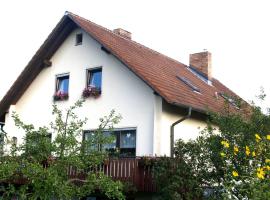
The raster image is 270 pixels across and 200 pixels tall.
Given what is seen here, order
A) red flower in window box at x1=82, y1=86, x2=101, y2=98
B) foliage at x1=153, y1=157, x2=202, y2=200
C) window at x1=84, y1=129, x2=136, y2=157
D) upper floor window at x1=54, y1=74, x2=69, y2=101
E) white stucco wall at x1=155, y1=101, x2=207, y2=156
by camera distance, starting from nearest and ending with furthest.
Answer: foliage at x1=153, y1=157, x2=202, y2=200 < white stucco wall at x1=155, y1=101, x2=207, y2=156 < window at x1=84, y1=129, x2=136, y2=157 < red flower in window box at x1=82, y1=86, x2=101, y2=98 < upper floor window at x1=54, y1=74, x2=69, y2=101

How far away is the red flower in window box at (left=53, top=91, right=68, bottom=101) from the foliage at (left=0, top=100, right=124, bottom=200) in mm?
8027

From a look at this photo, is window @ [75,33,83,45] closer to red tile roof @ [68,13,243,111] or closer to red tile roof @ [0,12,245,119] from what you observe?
red tile roof @ [0,12,245,119]

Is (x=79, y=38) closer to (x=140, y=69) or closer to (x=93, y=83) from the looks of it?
(x=93, y=83)

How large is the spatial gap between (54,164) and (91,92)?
7947 millimetres

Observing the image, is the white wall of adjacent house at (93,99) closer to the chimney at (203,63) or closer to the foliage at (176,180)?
the foliage at (176,180)

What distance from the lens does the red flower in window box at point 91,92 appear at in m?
18.6

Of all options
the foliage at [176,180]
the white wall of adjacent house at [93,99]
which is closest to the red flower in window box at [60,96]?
the white wall of adjacent house at [93,99]

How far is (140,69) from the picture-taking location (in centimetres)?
1695

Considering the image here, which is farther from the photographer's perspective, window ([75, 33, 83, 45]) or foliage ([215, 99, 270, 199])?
window ([75, 33, 83, 45])

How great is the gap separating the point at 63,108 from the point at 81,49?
2.42 m

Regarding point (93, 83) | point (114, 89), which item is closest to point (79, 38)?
point (93, 83)

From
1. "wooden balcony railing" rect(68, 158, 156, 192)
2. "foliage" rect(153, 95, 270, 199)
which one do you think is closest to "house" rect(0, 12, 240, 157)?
"wooden balcony railing" rect(68, 158, 156, 192)

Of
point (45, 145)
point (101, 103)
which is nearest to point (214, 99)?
point (101, 103)

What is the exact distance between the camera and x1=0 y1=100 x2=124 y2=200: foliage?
414 inches
